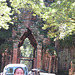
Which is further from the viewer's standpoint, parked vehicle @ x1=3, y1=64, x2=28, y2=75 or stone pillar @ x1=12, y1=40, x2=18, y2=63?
stone pillar @ x1=12, y1=40, x2=18, y2=63

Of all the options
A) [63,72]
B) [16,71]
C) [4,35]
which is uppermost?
[4,35]

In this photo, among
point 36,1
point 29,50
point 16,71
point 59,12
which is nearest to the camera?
point 16,71

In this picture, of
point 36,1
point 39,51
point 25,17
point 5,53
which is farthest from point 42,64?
point 36,1

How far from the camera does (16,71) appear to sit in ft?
16.3

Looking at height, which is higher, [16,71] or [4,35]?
[4,35]

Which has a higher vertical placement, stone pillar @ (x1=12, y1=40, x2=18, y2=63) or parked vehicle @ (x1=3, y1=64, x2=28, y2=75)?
stone pillar @ (x1=12, y1=40, x2=18, y2=63)

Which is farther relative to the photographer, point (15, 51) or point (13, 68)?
point (15, 51)

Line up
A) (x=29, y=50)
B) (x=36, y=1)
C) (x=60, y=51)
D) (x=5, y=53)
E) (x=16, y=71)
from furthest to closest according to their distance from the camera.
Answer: (x=29, y=50)
(x=60, y=51)
(x=5, y=53)
(x=36, y=1)
(x=16, y=71)

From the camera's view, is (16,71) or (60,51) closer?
(16,71)

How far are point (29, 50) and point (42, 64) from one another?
2133cm

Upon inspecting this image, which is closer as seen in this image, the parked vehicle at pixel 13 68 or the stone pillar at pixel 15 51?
the parked vehicle at pixel 13 68

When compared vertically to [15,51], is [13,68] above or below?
below

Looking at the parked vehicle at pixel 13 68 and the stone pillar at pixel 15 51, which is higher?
the stone pillar at pixel 15 51

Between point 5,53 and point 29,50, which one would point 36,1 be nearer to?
point 5,53
